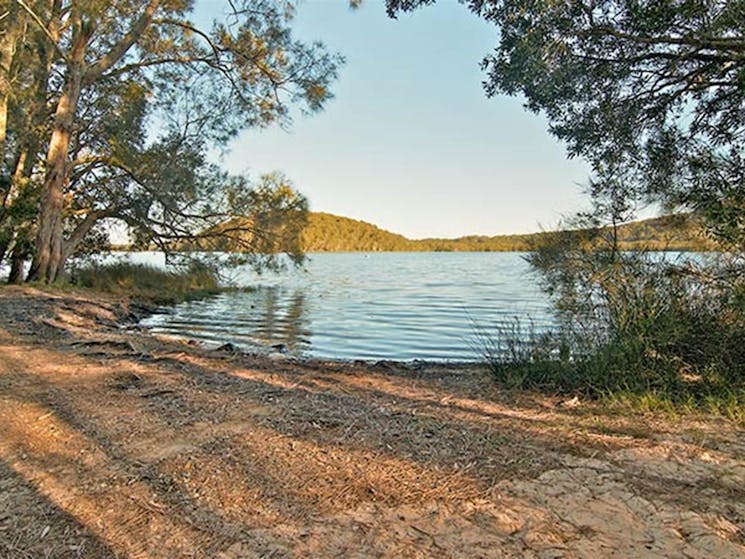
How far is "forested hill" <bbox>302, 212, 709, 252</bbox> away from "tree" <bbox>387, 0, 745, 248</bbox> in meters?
0.34

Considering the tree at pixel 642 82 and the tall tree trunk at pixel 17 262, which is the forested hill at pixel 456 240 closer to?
the tree at pixel 642 82

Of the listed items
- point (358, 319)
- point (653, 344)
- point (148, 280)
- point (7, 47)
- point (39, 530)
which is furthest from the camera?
point (148, 280)

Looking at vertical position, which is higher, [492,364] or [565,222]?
[565,222]

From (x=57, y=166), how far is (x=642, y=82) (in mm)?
11979

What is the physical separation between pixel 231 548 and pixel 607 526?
1.61 m

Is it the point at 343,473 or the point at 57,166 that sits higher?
the point at 57,166

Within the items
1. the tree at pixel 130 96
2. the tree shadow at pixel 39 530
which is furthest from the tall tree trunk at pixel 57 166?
the tree shadow at pixel 39 530

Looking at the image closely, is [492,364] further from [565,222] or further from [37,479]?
[37,479]

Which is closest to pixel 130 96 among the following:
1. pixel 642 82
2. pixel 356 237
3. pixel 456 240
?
pixel 642 82

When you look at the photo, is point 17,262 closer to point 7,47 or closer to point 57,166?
point 57,166

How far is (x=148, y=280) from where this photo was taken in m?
18.5

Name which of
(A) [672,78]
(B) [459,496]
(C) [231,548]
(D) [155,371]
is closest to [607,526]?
(B) [459,496]

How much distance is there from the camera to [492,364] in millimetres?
5535

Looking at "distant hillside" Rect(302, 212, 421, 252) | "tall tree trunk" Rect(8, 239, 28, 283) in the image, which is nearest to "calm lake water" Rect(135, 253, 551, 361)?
"tall tree trunk" Rect(8, 239, 28, 283)
